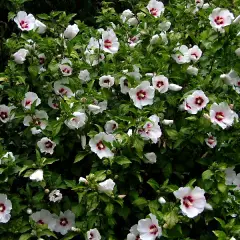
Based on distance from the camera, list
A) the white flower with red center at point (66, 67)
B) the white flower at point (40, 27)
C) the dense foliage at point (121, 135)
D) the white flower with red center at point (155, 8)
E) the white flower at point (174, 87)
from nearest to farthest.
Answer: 1. the dense foliage at point (121, 135)
2. the white flower at point (174, 87)
3. the white flower with red center at point (66, 67)
4. the white flower at point (40, 27)
5. the white flower with red center at point (155, 8)

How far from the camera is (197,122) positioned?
8.96 feet

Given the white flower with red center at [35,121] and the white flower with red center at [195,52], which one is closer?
the white flower with red center at [35,121]

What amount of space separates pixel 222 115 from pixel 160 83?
35 cm

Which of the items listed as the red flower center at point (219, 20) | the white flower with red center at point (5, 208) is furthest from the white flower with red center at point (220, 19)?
the white flower with red center at point (5, 208)

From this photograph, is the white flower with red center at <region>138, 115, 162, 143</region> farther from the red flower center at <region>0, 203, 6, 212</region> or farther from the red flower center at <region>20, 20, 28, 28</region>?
the red flower center at <region>20, 20, 28, 28</region>

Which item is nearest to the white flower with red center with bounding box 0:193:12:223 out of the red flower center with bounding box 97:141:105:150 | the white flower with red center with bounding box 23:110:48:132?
the white flower with red center with bounding box 23:110:48:132

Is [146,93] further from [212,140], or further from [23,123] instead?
[23,123]

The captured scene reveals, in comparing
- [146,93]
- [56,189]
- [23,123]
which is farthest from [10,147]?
[146,93]

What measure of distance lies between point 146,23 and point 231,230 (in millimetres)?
1246

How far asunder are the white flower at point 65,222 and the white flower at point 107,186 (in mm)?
322

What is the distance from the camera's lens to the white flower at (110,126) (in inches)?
110

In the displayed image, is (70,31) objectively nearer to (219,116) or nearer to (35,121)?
(35,121)

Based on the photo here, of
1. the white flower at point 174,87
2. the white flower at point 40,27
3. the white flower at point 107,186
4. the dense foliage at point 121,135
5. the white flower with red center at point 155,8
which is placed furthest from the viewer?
the white flower with red center at point 155,8

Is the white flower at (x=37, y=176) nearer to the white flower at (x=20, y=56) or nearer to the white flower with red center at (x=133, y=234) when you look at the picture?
the white flower with red center at (x=133, y=234)
